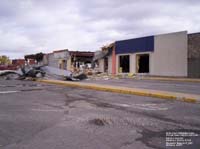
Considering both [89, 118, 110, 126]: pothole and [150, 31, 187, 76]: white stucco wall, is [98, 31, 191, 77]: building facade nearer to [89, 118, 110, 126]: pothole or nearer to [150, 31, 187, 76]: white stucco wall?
[150, 31, 187, 76]: white stucco wall

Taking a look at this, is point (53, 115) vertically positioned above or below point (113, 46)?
below

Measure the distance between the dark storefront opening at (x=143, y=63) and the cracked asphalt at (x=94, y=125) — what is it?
1120 inches

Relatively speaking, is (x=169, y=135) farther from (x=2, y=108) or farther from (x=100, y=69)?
(x=100, y=69)

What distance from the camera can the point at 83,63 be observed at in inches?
2562

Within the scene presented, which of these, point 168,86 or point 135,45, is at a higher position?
point 135,45

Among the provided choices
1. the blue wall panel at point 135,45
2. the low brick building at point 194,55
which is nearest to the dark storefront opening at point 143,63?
the blue wall panel at point 135,45

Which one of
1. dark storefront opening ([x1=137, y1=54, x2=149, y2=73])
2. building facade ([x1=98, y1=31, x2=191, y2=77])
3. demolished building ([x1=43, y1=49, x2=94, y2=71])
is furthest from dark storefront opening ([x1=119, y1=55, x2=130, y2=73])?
demolished building ([x1=43, y1=49, x2=94, y2=71])

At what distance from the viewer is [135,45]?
4034cm

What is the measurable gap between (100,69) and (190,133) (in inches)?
1725

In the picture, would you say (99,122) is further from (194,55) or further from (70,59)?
(70,59)

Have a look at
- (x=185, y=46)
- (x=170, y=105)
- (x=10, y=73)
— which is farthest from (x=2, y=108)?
(x=185, y=46)

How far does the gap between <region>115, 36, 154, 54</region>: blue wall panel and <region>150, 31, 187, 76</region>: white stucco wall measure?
99 centimetres

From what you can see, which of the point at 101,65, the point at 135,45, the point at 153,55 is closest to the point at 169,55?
the point at 153,55

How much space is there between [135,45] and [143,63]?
263 cm
